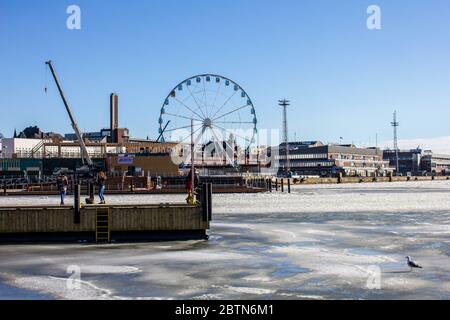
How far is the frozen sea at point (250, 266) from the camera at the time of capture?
13.2m

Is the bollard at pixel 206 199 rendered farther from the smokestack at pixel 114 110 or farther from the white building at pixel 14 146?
the smokestack at pixel 114 110

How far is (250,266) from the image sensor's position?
659 inches

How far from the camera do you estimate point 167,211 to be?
23.6 metres

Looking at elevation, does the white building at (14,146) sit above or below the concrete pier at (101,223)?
above

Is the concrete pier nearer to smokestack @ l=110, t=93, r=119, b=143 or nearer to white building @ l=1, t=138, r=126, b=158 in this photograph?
white building @ l=1, t=138, r=126, b=158

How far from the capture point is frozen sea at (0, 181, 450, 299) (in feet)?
43.4

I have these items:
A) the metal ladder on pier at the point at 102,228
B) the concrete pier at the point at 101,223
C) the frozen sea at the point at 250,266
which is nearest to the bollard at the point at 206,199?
the concrete pier at the point at 101,223

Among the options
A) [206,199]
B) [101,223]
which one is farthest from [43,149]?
[206,199]

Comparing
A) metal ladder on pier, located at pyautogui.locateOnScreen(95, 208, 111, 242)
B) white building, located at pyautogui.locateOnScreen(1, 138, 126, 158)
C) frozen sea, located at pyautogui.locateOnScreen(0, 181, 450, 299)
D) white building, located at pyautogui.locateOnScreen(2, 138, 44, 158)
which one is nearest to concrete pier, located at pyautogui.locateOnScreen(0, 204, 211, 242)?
metal ladder on pier, located at pyautogui.locateOnScreen(95, 208, 111, 242)

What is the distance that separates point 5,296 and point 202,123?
249 ft

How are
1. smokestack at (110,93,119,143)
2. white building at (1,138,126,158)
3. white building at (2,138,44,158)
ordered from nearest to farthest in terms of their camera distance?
white building at (1,138,126,158) → white building at (2,138,44,158) → smokestack at (110,93,119,143)

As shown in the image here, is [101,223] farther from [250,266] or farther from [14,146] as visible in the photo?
[14,146]
